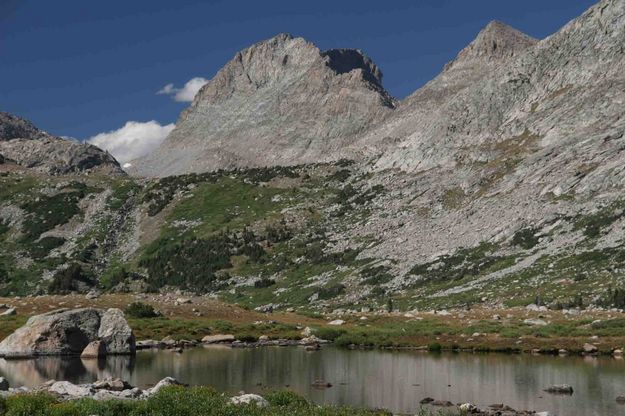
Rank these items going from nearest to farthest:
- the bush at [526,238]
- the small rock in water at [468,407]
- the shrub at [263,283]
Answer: the small rock in water at [468,407] → the bush at [526,238] → the shrub at [263,283]

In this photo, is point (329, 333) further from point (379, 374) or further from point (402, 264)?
point (402, 264)

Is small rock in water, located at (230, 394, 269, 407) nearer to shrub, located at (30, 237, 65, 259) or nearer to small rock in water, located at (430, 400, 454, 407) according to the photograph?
small rock in water, located at (430, 400, 454, 407)

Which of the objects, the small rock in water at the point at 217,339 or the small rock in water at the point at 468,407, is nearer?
the small rock in water at the point at 468,407

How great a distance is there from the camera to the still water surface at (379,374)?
38.0 m

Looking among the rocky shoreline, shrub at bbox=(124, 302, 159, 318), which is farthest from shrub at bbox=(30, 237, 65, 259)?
the rocky shoreline

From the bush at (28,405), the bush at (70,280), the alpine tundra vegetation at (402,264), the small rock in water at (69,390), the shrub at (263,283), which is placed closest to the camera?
the bush at (28,405)

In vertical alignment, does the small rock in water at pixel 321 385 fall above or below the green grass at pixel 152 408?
below

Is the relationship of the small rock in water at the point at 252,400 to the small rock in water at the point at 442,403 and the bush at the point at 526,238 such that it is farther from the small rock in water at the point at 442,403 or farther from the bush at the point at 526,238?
the bush at the point at 526,238

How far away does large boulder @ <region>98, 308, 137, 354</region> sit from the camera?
5769 centimetres

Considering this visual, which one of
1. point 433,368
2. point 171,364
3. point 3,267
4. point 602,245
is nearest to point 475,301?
point 602,245

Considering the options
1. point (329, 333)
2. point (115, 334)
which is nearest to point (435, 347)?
point (329, 333)

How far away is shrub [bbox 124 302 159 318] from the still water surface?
1717 cm

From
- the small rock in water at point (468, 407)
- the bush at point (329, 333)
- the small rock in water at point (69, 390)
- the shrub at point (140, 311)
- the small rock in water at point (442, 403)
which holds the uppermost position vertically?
the shrub at point (140, 311)

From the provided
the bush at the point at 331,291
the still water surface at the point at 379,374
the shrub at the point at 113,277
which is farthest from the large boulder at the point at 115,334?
the shrub at the point at 113,277
